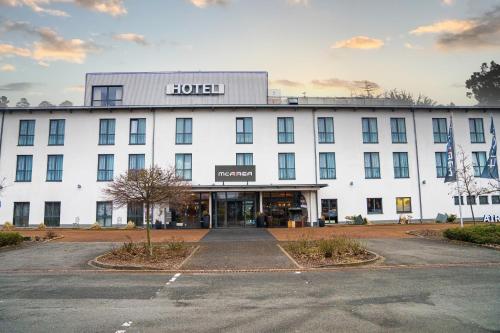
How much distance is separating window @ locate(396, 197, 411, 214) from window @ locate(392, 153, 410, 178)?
81.5 inches

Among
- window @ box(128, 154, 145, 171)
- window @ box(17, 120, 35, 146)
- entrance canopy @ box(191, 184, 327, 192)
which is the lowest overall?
entrance canopy @ box(191, 184, 327, 192)

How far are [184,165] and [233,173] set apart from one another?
4.45 m

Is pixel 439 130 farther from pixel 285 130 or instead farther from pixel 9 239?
pixel 9 239

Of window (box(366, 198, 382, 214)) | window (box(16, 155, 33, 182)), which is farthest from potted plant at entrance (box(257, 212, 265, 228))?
window (box(16, 155, 33, 182))

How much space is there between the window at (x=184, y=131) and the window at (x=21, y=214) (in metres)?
13.8

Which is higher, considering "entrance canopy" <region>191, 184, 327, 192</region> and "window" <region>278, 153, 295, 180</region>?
"window" <region>278, 153, 295, 180</region>

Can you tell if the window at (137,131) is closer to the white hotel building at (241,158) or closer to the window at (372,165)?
the white hotel building at (241,158)

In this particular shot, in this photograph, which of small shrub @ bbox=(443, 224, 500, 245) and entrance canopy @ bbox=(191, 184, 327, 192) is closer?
small shrub @ bbox=(443, 224, 500, 245)

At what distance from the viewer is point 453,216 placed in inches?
1201

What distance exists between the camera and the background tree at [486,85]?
257 feet

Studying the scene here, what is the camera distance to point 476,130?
3412cm

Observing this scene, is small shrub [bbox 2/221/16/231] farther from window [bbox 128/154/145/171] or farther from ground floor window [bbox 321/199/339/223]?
ground floor window [bbox 321/199/339/223]

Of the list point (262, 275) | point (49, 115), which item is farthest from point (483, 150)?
point (49, 115)

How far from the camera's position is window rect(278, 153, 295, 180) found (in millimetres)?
31453
